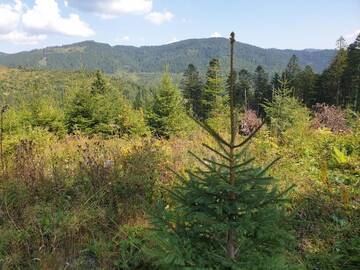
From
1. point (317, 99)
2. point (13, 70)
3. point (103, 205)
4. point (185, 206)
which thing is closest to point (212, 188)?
point (185, 206)

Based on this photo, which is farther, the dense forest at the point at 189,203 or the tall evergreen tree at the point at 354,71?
the tall evergreen tree at the point at 354,71

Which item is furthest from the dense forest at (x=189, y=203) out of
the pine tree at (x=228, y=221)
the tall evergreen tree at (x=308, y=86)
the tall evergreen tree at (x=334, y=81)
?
the tall evergreen tree at (x=308, y=86)

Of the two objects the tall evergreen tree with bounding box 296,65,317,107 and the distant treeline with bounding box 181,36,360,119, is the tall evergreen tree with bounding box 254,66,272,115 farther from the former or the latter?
the tall evergreen tree with bounding box 296,65,317,107

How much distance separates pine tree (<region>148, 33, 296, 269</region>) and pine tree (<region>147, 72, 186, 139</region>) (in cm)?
2086

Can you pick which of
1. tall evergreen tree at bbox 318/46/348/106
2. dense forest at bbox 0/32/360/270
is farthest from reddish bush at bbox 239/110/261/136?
tall evergreen tree at bbox 318/46/348/106

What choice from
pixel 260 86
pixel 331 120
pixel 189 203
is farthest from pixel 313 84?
pixel 189 203

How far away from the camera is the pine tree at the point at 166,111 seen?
77.8 feet

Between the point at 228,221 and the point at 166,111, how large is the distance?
21.8 meters

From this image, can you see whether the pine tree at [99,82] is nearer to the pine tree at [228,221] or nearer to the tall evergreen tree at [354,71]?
the tall evergreen tree at [354,71]

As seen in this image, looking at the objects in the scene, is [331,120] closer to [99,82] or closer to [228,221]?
[228,221]

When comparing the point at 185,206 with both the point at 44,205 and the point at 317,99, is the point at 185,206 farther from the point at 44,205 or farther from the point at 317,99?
the point at 317,99

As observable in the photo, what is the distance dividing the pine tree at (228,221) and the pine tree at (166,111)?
68.4 ft

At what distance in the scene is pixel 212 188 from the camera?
216 cm

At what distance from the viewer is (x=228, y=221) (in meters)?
2.17
